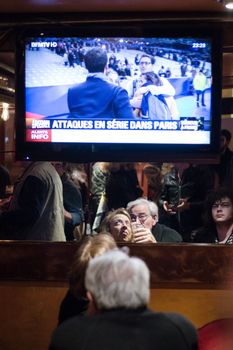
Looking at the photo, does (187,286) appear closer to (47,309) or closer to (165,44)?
(47,309)

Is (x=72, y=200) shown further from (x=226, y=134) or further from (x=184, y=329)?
(x=184, y=329)

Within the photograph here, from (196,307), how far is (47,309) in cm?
95

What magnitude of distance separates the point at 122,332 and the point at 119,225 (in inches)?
74.1

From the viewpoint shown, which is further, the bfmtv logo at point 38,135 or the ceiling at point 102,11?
the bfmtv logo at point 38,135

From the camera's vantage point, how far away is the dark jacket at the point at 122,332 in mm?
2115

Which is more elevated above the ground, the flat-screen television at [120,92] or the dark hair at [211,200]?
the flat-screen television at [120,92]

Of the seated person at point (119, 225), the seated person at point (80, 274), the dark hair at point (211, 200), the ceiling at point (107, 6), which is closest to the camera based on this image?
the seated person at point (80, 274)

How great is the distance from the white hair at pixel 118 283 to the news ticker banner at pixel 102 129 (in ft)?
5.28

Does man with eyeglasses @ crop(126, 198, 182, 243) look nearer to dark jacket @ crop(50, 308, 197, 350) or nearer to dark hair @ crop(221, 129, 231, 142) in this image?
dark hair @ crop(221, 129, 231, 142)

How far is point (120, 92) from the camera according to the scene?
12.1ft

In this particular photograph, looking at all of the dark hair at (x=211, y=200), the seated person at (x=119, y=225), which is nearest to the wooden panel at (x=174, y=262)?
the seated person at (x=119, y=225)

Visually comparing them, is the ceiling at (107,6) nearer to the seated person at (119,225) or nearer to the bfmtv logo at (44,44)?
the bfmtv logo at (44,44)

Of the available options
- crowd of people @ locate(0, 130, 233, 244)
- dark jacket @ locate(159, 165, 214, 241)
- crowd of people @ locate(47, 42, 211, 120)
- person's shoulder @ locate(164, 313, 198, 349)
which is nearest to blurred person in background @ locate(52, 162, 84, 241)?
crowd of people @ locate(0, 130, 233, 244)

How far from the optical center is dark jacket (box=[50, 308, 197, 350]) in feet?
6.94
